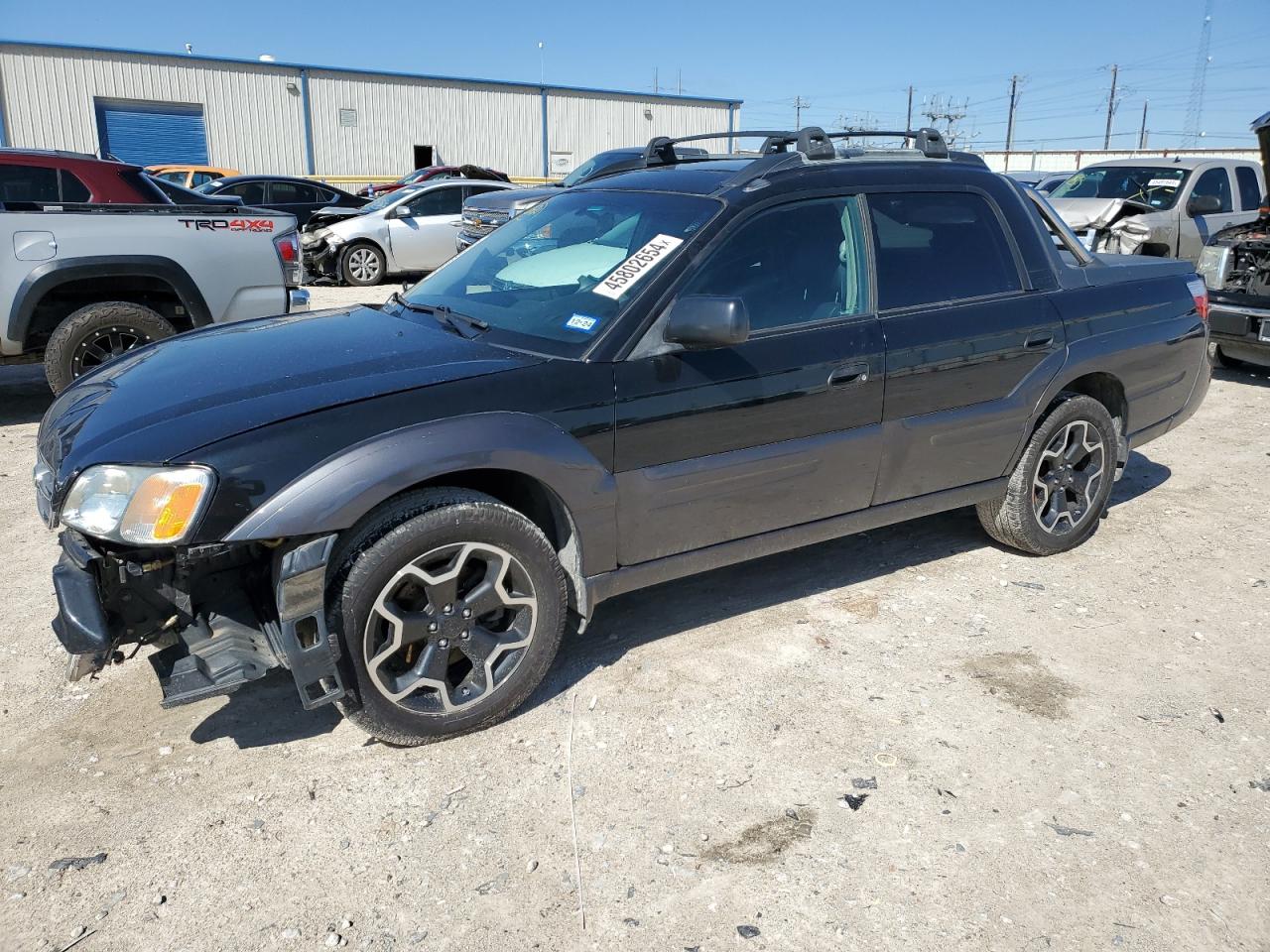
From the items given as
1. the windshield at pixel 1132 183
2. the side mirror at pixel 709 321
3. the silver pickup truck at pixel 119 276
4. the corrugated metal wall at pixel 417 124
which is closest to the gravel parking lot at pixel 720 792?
the side mirror at pixel 709 321

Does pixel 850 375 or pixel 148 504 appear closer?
pixel 148 504

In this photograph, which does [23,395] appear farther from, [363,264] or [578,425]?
[363,264]

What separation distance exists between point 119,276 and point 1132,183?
1099 centimetres

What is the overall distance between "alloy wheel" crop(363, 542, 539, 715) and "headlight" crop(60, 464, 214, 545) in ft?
1.89

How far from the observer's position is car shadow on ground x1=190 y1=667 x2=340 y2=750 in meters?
3.21

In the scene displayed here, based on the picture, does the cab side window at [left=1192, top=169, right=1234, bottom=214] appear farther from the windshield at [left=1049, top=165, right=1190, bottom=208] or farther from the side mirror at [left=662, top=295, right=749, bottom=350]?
the side mirror at [left=662, top=295, right=749, bottom=350]

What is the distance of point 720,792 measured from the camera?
2.95 metres

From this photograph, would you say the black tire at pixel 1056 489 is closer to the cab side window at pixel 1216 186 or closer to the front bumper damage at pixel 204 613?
the front bumper damage at pixel 204 613

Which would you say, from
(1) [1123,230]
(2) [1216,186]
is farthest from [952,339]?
(2) [1216,186]

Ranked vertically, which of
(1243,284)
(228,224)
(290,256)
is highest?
(228,224)

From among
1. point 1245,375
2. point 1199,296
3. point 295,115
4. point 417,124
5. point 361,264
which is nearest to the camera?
point 1199,296

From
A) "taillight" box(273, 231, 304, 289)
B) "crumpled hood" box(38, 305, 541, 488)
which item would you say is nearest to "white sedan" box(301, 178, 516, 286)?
"taillight" box(273, 231, 304, 289)

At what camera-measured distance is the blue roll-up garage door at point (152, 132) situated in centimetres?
2927

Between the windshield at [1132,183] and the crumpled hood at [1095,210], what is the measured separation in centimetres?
20
